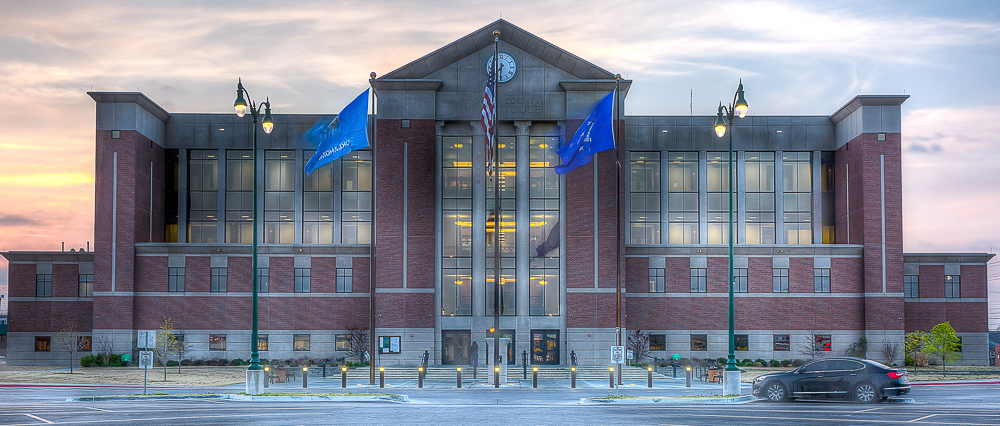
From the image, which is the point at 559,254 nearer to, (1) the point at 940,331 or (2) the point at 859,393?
(1) the point at 940,331

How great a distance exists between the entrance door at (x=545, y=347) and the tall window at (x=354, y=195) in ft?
55.4

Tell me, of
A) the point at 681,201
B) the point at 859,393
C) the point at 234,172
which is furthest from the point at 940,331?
the point at 234,172

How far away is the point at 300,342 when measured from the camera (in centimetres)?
5447

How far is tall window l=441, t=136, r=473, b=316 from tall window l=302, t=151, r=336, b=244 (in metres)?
12.9

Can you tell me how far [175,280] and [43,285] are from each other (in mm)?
10249

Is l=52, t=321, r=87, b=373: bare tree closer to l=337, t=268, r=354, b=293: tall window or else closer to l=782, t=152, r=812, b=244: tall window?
l=337, t=268, r=354, b=293: tall window

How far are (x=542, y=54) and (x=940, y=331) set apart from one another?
1149 inches

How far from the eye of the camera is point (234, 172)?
60375 mm

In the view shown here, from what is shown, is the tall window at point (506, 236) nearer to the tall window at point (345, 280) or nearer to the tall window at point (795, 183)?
the tall window at point (345, 280)

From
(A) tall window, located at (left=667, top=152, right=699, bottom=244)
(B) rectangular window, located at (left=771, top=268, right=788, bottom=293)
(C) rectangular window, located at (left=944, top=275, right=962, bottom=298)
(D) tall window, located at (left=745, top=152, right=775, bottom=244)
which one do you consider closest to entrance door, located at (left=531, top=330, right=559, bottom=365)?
(A) tall window, located at (left=667, top=152, right=699, bottom=244)

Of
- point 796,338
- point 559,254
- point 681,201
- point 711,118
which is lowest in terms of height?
point 796,338

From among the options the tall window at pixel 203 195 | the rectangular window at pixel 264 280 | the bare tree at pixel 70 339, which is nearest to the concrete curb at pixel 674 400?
the rectangular window at pixel 264 280

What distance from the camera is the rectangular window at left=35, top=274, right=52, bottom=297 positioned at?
184ft

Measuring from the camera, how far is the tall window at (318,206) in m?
60.1
